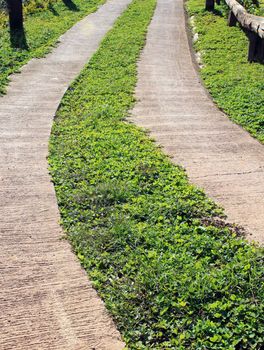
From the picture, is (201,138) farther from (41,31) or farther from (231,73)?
(41,31)

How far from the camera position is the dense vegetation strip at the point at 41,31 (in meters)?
14.7

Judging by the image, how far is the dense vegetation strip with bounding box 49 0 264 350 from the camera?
460cm

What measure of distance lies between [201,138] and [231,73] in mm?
4386

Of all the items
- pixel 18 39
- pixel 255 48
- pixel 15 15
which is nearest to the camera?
pixel 255 48

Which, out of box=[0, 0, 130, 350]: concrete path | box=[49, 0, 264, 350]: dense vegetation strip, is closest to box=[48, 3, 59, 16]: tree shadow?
box=[0, 0, 130, 350]: concrete path

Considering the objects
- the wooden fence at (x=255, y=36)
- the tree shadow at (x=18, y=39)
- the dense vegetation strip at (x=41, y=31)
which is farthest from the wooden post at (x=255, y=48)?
the tree shadow at (x=18, y=39)

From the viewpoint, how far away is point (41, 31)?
62.0 ft

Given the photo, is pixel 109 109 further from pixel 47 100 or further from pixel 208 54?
pixel 208 54

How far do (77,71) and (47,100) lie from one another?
2.86 metres

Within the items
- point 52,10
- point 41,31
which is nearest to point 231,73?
point 41,31

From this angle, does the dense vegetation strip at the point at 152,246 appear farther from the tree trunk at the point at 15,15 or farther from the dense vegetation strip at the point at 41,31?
the tree trunk at the point at 15,15

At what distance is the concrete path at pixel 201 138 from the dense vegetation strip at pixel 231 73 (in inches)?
10.7

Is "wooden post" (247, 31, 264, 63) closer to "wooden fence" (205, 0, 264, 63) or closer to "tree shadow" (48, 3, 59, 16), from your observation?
"wooden fence" (205, 0, 264, 63)

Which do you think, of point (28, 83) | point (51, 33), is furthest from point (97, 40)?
point (28, 83)
